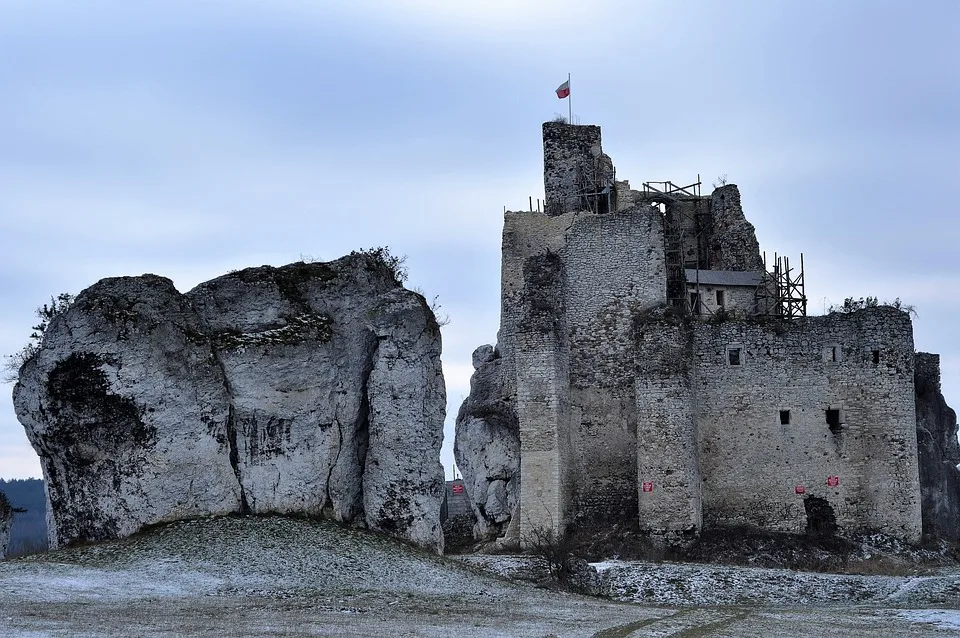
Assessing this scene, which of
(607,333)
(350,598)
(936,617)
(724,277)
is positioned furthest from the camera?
(724,277)

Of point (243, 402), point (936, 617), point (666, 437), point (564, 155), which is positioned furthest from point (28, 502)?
point (936, 617)

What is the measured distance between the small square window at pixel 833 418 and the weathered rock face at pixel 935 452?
5509mm

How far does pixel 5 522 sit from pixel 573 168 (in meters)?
22.1

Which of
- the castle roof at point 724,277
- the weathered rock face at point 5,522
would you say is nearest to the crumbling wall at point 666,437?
the castle roof at point 724,277

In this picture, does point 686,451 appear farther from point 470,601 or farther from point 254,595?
point 254,595

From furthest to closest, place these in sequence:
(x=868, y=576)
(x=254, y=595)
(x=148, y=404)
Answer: (x=868, y=576)
(x=148, y=404)
(x=254, y=595)

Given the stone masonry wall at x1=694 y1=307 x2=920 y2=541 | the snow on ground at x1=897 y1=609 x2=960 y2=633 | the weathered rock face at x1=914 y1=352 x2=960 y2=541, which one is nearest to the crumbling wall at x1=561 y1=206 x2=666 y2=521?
the stone masonry wall at x1=694 y1=307 x2=920 y2=541

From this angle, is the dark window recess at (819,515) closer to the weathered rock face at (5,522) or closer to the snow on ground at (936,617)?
the snow on ground at (936,617)

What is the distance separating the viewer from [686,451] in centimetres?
4359

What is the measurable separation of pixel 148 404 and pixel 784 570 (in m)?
16.7

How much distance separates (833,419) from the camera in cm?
4509

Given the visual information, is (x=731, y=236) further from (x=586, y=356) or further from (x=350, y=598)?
(x=350, y=598)

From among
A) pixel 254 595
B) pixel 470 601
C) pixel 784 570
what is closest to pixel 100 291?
pixel 254 595

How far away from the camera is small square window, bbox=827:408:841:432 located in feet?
148
